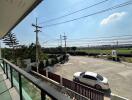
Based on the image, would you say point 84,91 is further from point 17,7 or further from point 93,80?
point 17,7

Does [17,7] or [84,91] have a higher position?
[17,7]

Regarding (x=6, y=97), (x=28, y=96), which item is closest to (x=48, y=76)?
(x=6, y=97)

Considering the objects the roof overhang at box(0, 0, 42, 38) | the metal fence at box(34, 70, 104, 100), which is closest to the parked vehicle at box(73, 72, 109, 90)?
the metal fence at box(34, 70, 104, 100)

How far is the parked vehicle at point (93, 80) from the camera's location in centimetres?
1001

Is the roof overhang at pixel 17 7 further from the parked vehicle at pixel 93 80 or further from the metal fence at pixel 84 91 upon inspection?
the parked vehicle at pixel 93 80

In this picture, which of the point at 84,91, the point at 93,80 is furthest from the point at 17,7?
the point at 93,80

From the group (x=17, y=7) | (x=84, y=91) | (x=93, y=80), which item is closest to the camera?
(x=17, y=7)

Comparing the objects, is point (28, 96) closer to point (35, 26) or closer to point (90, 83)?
point (90, 83)

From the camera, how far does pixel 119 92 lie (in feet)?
30.9

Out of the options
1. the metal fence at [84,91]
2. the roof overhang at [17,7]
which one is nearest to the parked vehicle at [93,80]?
the metal fence at [84,91]

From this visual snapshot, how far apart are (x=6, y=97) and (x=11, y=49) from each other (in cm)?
1999

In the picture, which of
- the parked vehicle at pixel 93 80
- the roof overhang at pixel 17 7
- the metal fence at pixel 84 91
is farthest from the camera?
the parked vehicle at pixel 93 80

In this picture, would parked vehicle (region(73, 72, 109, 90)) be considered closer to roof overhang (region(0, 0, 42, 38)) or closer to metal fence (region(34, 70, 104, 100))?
metal fence (region(34, 70, 104, 100))

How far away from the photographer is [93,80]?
10.4 m
